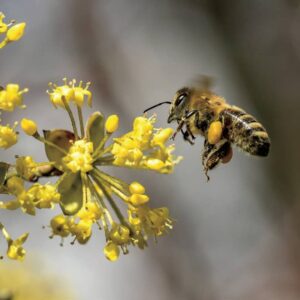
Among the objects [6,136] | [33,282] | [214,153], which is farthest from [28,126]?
[33,282]

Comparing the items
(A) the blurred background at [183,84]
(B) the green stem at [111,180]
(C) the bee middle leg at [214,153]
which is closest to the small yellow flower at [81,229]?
(B) the green stem at [111,180]

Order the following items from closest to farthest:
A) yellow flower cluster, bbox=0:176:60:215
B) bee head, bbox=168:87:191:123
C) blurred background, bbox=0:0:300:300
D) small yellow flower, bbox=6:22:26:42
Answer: yellow flower cluster, bbox=0:176:60:215 → small yellow flower, bbox=6:22:26:42 → bee head, bbox=168:87:191:123 → blurred background, bbox=0:0:300:300

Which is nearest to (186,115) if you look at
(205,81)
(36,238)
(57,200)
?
(205,81)

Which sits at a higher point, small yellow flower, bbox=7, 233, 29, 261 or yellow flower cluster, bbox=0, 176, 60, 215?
yellow flower cluster, bbox=0, 176, 60, 215

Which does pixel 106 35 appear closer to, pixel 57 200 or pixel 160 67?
pixel 160 67

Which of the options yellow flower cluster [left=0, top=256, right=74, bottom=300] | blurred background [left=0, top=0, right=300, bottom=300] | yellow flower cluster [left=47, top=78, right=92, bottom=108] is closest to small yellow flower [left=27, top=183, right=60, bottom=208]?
yellow flower cluster [left=47, top=78, right=92, bottom=108]

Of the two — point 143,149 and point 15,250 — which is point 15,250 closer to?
point 15,250

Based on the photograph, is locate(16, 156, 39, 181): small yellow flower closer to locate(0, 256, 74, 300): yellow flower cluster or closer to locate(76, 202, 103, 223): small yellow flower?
locate(76, 202, 103, 223): small yellow flower
